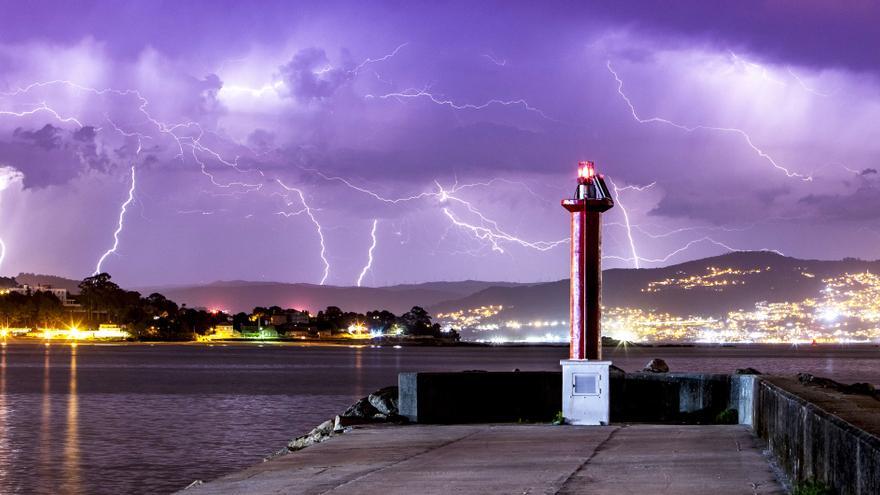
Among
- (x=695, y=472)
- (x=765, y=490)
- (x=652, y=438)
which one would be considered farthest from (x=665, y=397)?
(x=765, y=490)

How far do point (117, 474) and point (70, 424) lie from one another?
61.2 ft

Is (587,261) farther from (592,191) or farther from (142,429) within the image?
(142,429)

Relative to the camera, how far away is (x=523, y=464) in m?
14.8

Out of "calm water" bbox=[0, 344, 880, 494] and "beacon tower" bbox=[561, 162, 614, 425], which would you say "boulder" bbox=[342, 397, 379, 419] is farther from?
"beacon tower" bbox=[561, 162, 614, 425]

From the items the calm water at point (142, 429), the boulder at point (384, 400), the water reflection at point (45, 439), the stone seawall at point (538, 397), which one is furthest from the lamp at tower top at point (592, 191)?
the water reflection at point (45, 439)

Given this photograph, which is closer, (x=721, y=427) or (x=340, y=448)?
(x=340, y=448)

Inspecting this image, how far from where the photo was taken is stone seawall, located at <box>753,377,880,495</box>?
834 cm

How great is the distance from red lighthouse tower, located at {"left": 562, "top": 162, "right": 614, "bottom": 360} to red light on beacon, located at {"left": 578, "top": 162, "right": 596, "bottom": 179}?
8.0 inches

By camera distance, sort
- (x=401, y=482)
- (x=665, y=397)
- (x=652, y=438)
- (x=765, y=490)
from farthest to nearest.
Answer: (x=665, y=397) → (x=652, y=438) → (x=401, y=482) → (x=765, y=490)

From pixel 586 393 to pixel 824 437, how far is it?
1077 centimetres

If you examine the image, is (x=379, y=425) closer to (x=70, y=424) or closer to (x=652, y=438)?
(x=652, y=438)

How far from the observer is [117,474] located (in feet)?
98.4

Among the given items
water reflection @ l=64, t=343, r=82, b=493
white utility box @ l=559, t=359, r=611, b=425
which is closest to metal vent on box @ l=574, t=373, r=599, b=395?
white utility box @ l=559, t=359, r=611, b=425

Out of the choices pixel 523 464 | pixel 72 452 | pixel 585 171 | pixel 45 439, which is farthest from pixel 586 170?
pixel 45 439
